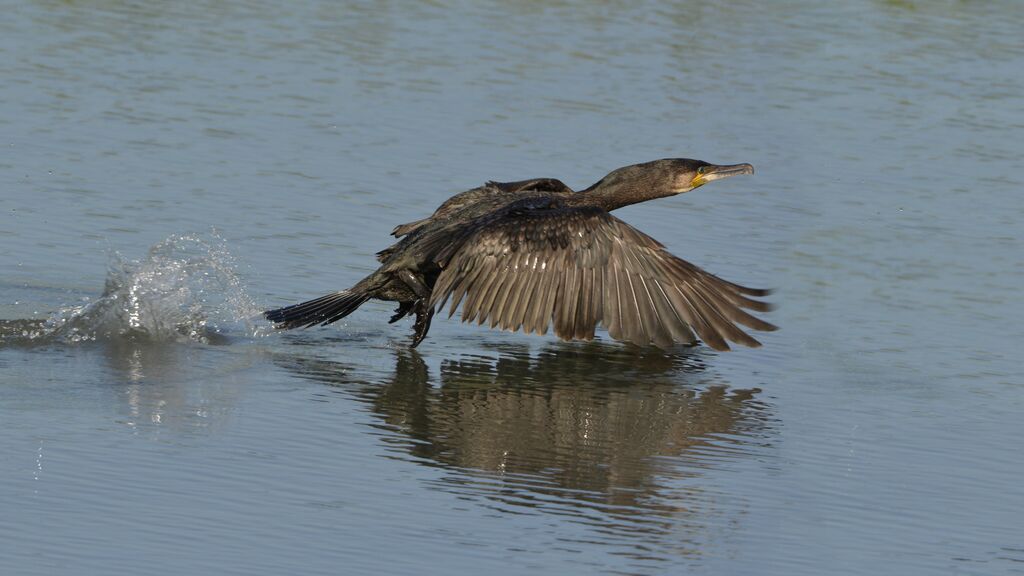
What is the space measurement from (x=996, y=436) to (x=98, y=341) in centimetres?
405

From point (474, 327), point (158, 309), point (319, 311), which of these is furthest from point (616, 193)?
point (158, 309)

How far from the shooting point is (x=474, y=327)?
352 inches

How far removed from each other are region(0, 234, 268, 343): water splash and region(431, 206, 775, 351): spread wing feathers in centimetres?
122

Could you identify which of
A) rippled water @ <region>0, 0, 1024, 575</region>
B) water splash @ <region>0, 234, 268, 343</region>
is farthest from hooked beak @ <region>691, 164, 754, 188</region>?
water splash @ <region>0, 234, 268, 343</region>

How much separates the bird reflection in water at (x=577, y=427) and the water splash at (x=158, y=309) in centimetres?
66

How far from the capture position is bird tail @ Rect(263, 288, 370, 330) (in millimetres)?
8250

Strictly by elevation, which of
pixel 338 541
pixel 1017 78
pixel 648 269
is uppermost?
pixel 1017 78

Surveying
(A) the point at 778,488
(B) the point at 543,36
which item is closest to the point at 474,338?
(A) the point at 778,488

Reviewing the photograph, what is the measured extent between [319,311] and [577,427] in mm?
1685

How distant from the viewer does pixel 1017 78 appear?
14836 mm

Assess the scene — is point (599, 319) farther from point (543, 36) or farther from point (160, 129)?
point (543, 36)

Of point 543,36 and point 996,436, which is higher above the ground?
point 543,36

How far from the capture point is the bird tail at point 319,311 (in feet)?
27.1

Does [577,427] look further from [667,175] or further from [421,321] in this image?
[667,175]
